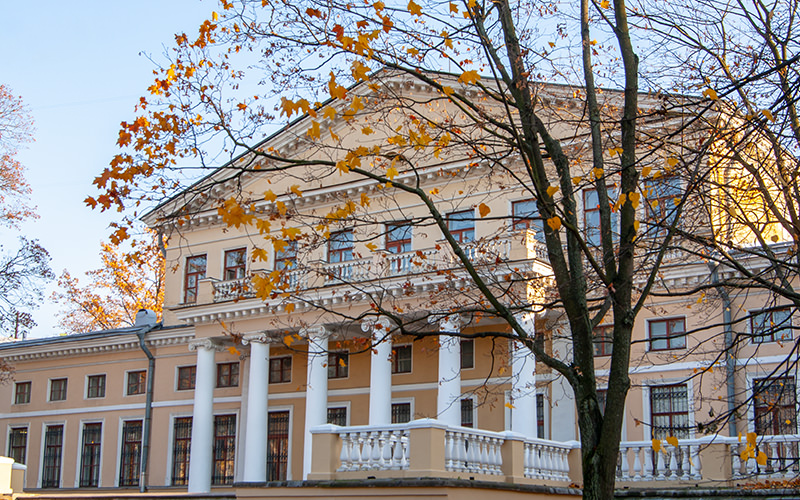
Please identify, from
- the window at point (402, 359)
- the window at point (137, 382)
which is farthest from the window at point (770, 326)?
the window at point (137, 382)

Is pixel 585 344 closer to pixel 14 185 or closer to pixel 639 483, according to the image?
pixel 639 483

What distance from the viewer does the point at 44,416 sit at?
A: 104 ft

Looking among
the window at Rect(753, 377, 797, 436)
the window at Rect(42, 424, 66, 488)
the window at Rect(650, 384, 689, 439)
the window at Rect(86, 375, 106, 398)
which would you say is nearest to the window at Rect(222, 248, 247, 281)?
the window at Rect(86, 375, 106, 398)

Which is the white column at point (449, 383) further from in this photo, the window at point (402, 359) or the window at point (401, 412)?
the window at point (402, 359)

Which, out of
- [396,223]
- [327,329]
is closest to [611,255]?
[396,223]

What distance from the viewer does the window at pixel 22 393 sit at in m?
32.5

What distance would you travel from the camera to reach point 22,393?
32688 mm

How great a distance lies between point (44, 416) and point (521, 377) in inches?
743

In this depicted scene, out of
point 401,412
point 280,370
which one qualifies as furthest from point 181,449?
point 401,412

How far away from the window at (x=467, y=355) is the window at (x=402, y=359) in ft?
5.57

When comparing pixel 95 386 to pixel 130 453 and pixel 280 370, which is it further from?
pixel 280 370

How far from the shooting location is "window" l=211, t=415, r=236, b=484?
27250 millimetres

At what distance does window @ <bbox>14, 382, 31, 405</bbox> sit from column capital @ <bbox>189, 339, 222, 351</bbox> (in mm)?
Result: 10159

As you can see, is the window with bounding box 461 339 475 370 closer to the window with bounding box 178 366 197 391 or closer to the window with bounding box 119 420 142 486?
the window with bounding box 178 366 197 391
